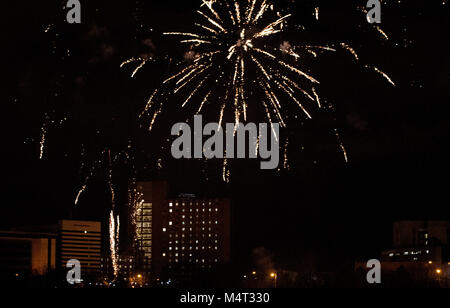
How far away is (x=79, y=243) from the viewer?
172375 millimetres

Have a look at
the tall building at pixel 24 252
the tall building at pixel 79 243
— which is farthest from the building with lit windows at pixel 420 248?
the tall building at pixel 79 243

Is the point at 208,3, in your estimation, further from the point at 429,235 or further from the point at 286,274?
the point at 429,235

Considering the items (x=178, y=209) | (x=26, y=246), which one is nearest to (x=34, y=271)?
(x=26, y=246)

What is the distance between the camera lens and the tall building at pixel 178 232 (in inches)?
5468

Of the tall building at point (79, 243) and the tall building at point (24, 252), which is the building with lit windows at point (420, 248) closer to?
the tall building at point (24, 252)

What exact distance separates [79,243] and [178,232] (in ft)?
98.4

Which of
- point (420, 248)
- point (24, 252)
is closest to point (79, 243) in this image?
point (24, 252)

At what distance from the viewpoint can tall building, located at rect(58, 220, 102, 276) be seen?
171 metres

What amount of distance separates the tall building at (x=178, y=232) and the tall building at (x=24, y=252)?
16823 millimetres

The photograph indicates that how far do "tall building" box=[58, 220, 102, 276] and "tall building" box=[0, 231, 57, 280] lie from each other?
9.06 metres
